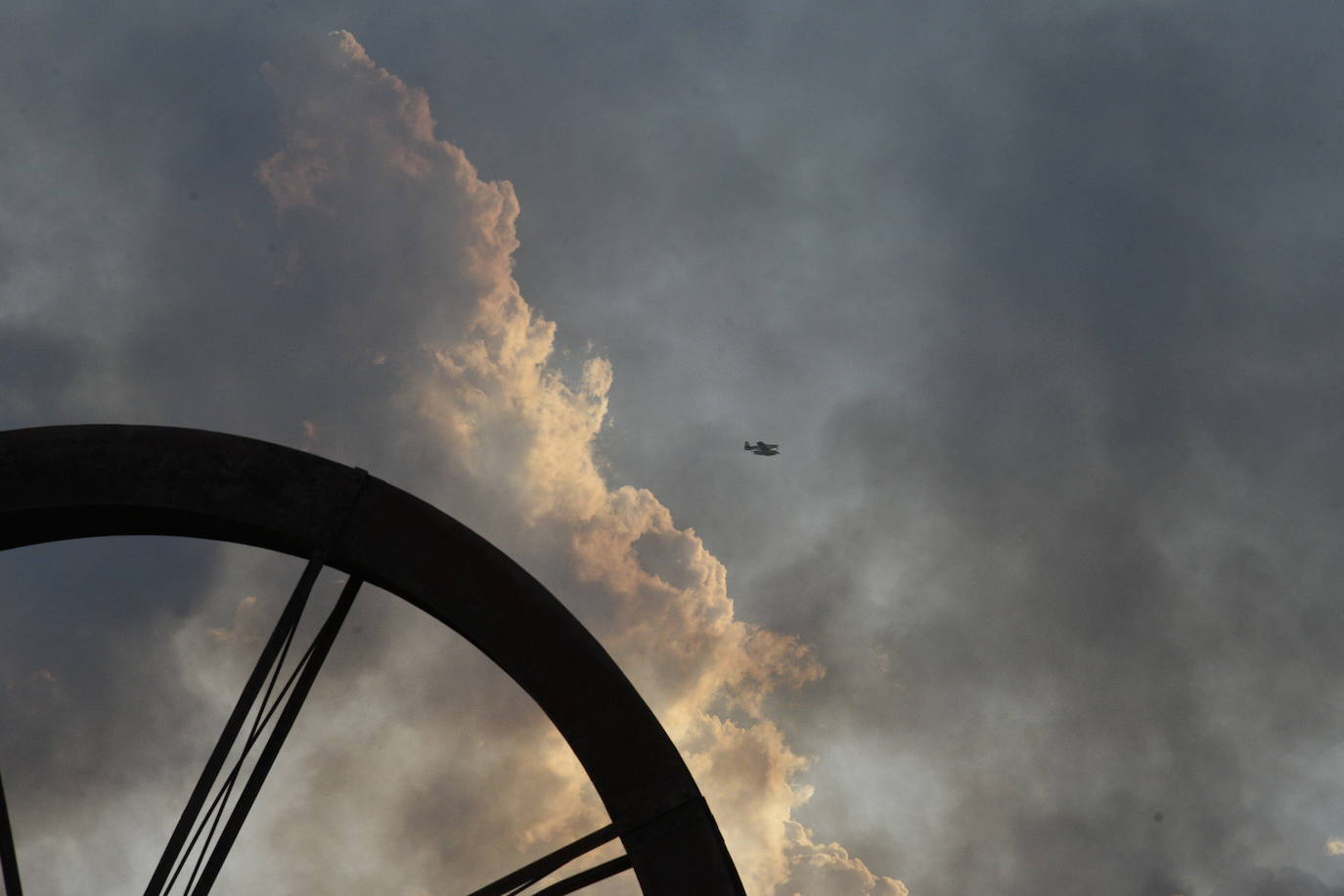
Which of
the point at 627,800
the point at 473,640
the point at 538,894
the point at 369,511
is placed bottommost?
the point at 538,894

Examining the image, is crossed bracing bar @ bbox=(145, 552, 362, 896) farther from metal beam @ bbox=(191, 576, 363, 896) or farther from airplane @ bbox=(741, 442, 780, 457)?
airplane @ bbox=(741, 442, 780, 457)

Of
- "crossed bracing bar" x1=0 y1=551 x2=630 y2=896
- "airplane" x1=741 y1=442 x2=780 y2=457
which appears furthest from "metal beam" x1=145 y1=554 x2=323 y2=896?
"airplane" x1=741 y1=442 x2=780 y2=457

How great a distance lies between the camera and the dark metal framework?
9.29 metres

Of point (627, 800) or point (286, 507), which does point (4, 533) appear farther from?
point (627, 800)

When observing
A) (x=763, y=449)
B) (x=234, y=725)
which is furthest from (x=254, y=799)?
(x=763, y=449)

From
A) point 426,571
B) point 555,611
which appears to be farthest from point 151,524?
point 555,611

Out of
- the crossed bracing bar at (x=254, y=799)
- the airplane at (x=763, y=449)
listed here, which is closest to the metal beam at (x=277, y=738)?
the crossed bracing bar at (x=254, y=799)

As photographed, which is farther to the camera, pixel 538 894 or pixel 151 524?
pixel 151 524

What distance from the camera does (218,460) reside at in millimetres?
Result: 9688

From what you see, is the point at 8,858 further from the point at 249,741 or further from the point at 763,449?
the point at 763,449

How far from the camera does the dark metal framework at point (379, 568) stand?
30.5ft

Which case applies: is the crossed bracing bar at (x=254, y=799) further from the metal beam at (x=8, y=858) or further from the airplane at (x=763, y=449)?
the airplane at (x=763, y=449)

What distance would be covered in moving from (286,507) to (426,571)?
141cm

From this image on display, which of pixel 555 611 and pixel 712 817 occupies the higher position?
pixel 555 611
